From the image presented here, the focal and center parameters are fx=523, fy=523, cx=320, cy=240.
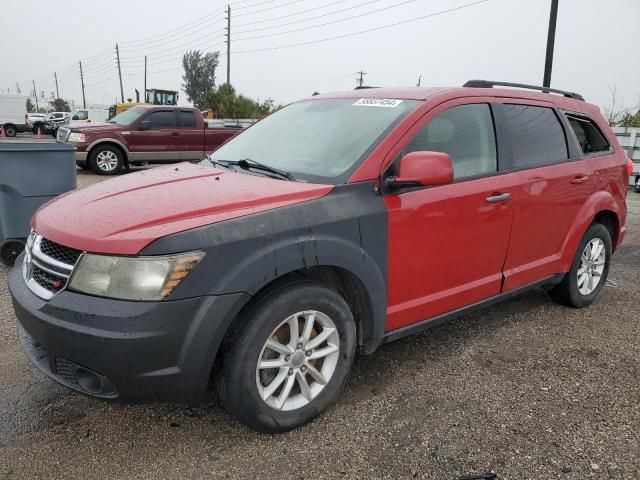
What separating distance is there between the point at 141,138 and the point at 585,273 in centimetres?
1098

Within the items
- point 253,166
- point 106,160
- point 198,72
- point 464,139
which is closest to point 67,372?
point 253,166

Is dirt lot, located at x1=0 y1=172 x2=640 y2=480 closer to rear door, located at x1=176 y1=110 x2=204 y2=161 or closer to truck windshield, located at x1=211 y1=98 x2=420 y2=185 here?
truck windshield, located at x1=211 y1=98 x2=420 y2=185

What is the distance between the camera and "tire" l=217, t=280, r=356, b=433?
7.35 ft

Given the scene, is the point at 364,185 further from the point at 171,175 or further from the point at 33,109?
the point at 33,109

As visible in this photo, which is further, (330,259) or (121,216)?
(330,259)

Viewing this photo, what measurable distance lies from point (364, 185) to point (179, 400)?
1314 millimetres

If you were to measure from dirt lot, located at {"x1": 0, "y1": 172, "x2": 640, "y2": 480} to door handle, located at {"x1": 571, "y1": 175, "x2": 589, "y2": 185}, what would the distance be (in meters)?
1.15

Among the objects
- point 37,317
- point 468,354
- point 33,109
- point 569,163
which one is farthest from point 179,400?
point 33,109

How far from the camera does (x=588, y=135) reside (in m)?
4.09

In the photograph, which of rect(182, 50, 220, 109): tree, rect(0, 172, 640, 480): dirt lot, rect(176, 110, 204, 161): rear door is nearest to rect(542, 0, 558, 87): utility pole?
rect(176, 110, 204, 161): rear door

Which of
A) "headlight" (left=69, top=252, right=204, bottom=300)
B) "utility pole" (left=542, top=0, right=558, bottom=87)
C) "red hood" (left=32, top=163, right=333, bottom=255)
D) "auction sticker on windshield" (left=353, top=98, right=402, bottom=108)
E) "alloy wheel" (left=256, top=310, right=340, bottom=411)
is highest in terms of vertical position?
"utility pole" (left=542, top=0, right=558, bottom=87)

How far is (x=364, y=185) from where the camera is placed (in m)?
2.61

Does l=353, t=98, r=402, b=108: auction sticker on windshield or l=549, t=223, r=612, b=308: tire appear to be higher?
l=353, t=98, r=402, b=108: auction sticker on windshield

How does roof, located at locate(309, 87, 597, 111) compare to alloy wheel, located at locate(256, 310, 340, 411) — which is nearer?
alloy wheel, located at locate(256, 310, 340, 411)
